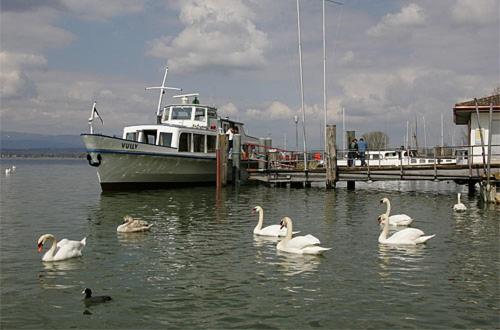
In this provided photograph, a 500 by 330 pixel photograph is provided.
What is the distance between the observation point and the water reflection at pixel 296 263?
11.6m

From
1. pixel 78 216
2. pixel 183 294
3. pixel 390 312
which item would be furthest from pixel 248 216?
pixel 390 312

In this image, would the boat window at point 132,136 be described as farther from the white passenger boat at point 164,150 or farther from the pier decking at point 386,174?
the pier decking at point 386,174

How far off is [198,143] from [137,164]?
5.20 m

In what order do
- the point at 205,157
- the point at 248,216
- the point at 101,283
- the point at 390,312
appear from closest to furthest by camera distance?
the point at 390,312 < the point at 101,283 < the point at 248,216 < the point at 205,157

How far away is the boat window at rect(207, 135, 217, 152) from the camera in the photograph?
36219 mm

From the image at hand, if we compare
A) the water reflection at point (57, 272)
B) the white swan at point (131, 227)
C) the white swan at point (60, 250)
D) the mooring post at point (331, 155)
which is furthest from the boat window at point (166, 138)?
the water reflection at point (57, 272)

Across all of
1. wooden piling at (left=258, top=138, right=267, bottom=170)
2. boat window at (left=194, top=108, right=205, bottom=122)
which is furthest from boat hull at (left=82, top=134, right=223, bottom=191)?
wooden piling at (left=258, top=138, right=267, bottom=170)

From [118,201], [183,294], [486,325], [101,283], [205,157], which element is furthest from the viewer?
[205,157]

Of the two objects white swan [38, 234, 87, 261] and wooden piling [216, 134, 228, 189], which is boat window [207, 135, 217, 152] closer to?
wooden piling [216, 134, 228, 189]

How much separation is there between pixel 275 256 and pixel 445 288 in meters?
4.22

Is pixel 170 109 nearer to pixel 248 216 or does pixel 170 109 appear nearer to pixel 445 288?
pixel 248 216

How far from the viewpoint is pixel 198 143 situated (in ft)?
116

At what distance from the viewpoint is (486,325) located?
27.1 feet

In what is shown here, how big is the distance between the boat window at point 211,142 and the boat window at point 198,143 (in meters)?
0.60
